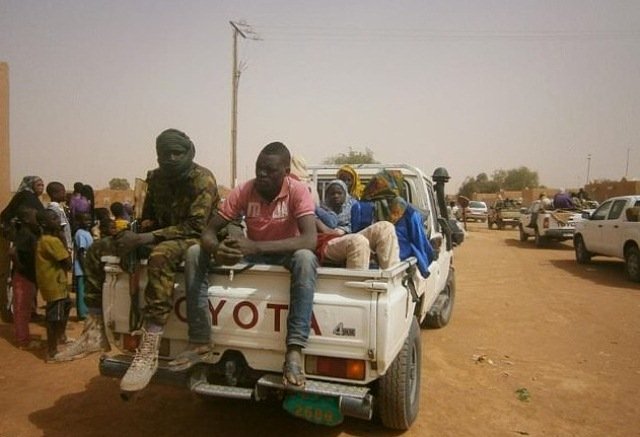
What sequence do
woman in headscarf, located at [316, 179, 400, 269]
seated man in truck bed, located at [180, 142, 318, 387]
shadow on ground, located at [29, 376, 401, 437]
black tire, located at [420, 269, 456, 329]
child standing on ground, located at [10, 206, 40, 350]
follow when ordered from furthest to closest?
black tire, located at [420, 269, 456, 329], child standing on ground, located at [10, 206, 40, 350], shadow on ground, located at [29, 376, 401, 437], woman in headscarf, located at [316, 179, 400, 269], seated man in truck bed, located at [180, 142, 318, 387]

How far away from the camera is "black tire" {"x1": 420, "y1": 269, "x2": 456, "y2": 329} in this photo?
6087mm

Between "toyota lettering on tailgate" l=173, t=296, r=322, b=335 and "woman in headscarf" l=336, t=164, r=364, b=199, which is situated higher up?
"woman in headscarf" l=336, t=164, r=364, b=199

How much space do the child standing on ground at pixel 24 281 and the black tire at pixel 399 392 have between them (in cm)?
449

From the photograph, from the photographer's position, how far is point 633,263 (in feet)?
33.6

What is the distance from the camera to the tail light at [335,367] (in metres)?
2.77

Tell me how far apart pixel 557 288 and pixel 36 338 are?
9.40 meters

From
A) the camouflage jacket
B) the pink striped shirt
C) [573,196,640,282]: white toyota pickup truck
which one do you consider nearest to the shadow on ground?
the camouflage jacket

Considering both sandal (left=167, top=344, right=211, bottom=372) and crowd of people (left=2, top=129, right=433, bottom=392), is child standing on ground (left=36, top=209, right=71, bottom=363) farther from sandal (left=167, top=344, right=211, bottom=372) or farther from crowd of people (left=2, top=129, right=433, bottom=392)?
sandal (left=167, top=344, right=211, bottom=372)

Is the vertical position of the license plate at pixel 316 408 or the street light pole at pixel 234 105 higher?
the street light pole at pixel 234 105

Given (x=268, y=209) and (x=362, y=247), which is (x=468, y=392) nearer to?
(x=362, y=247)

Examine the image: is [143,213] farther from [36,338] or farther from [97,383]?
[36,338]

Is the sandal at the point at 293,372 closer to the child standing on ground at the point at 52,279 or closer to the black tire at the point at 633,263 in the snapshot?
the child standing on ground at the point at 52,279

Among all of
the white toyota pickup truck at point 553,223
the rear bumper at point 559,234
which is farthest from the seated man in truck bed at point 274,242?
the rear bumper at point 559,234

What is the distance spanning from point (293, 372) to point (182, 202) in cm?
167
